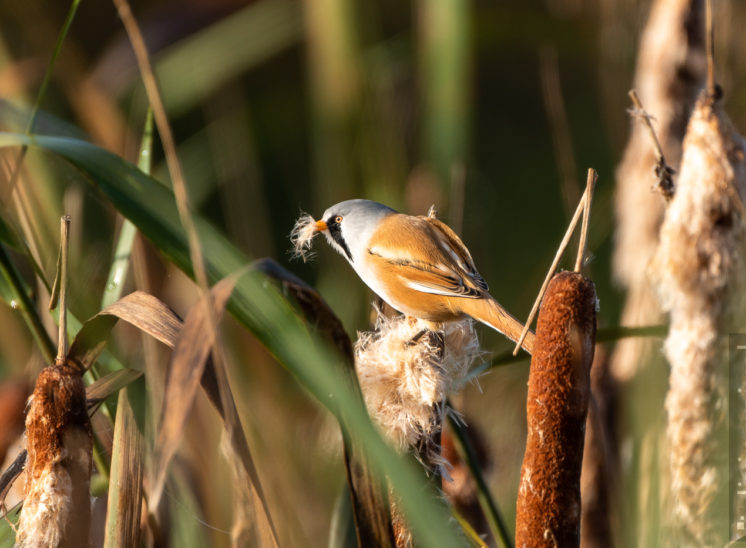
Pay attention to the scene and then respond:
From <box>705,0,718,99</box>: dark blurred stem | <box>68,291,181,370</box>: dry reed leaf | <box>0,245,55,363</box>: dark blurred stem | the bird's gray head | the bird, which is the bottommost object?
<box>68,291,181,370</box>: dry reed leaf

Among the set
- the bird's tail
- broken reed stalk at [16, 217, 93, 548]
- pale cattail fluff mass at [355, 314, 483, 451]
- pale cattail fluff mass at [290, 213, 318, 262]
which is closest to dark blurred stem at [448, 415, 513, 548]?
pale cattail fluff mass at [355, 314, 483, 451]

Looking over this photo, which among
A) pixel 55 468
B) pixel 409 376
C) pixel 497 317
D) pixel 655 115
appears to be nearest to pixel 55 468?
pixel 55 468

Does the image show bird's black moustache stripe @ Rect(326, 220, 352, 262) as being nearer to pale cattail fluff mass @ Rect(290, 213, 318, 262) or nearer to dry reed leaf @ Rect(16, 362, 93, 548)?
pale cattail fluff mass @ Rect(290, 213, 318, 262)

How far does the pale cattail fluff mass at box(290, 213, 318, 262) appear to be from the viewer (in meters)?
1.07

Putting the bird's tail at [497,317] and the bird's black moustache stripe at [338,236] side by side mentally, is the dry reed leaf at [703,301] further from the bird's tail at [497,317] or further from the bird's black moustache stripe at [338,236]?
the bird's black moustache stripe at [338,236]

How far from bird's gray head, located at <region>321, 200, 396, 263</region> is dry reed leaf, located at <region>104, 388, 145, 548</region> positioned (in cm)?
45

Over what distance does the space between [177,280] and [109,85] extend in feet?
1.51

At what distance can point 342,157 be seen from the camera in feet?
4.55

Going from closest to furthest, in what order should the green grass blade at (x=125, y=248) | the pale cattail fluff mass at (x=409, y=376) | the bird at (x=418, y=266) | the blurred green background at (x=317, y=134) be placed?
1. the pale cattail fluff mass at (x=409, y=376)
2. the green grass blade at (x=125, y=248)
3. the bird at (x=418, y=266)
4. the blurred green background at (x=317, y=134)

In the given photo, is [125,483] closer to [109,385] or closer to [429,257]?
[109,385]

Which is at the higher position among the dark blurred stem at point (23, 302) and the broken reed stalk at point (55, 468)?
the dark blurred stem at point (23, 302)

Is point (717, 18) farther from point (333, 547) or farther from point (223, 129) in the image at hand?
point (333, 547)

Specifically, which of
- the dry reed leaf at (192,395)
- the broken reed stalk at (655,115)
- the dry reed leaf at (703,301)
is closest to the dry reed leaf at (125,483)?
the dry reed leaf at (192,395)

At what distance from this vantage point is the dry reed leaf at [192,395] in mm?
562
